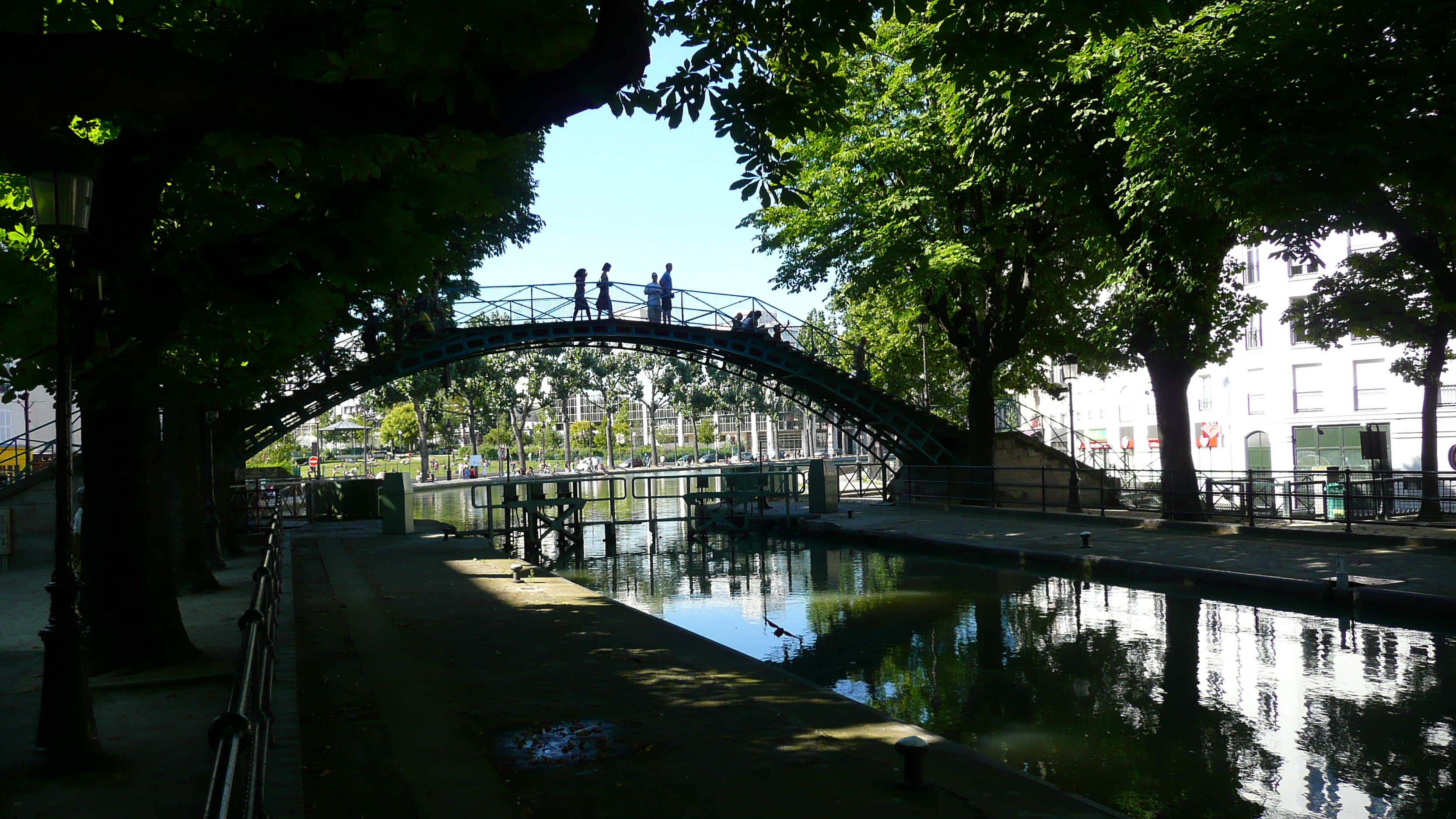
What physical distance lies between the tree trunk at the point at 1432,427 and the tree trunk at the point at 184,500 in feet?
63.3

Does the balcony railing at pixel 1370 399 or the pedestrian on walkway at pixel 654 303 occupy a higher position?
the pedestrian on walkway at pixel 654 303

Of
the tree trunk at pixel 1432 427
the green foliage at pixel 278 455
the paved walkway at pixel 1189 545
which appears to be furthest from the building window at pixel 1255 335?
the green foliage at pixel 278 455

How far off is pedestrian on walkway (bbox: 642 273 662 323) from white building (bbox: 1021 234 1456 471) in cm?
1963

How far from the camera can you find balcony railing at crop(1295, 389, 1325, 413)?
40969mm

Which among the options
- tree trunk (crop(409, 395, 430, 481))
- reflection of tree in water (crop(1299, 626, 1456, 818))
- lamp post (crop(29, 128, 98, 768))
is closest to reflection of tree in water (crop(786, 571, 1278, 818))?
reflection of tree in water (crop(1299, 626, 1456, 818))

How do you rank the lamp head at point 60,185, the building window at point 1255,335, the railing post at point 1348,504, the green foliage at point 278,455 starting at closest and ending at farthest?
the lamp head at point 60,185
the railing post at point 1348,504
the building window at point 1255,335
the green foliage at point 278,455

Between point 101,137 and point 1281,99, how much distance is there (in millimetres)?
14364

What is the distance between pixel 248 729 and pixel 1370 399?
148 ft

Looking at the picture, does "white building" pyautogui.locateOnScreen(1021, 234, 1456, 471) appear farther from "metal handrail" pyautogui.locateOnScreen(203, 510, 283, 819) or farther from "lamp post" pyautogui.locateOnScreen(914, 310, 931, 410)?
"metal handrail" pyautogui.locateOnScreen(203, 510, 283, 819)

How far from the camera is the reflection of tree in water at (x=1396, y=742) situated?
6414 mm

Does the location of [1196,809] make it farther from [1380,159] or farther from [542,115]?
[1380,159]

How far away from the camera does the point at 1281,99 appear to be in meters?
13.0

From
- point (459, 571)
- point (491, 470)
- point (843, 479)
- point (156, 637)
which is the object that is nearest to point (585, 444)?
point (491, 470)

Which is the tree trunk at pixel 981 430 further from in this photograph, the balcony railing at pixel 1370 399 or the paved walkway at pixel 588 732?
the balcony railing at pixel 1370 399
